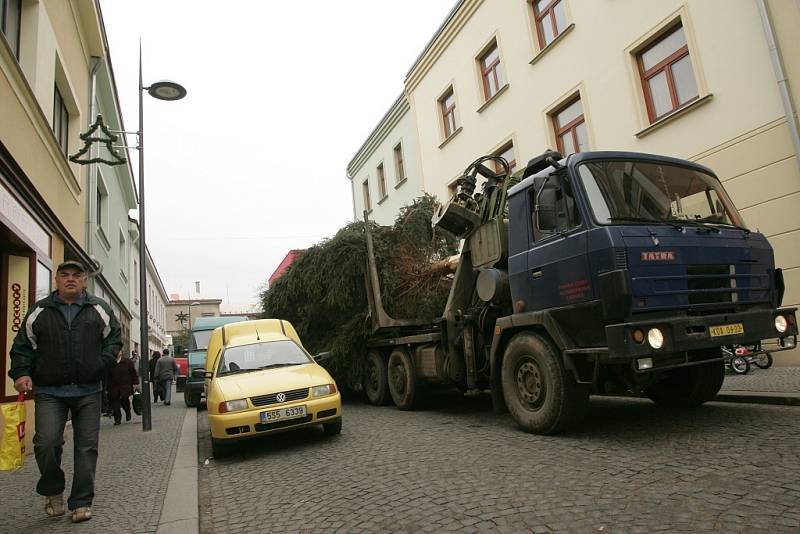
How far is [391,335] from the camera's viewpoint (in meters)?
9.15

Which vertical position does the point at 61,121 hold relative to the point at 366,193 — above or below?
below

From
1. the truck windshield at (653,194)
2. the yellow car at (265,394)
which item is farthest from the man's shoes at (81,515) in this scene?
the truck windshield at (653,194)

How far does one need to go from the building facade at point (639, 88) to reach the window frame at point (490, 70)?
0.04 meters

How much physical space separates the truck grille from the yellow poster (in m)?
3.39

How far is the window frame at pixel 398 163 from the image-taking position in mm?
22411

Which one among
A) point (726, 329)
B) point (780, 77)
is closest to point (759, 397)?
point (726, 329)

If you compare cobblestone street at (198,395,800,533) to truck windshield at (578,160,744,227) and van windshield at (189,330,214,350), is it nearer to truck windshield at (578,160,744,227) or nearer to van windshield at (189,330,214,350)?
truck windshield at (578,160,744,227)

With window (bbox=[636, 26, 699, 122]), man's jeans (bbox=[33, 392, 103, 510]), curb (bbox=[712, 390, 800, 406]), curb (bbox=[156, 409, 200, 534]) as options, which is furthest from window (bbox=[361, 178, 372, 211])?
man's jeans (bbox=[33, 392, 103, 510])

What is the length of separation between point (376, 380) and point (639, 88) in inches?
315

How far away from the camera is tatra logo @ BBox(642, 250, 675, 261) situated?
189 inches

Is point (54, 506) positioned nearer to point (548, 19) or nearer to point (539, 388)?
point (539, 388)

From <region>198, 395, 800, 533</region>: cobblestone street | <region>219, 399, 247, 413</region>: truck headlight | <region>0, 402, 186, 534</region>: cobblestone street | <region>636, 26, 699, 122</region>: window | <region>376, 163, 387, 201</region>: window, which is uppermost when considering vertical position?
<region>376, 163, 387, 201</region>: window

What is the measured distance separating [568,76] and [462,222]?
765 centimetres

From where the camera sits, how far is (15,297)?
727cm
